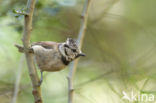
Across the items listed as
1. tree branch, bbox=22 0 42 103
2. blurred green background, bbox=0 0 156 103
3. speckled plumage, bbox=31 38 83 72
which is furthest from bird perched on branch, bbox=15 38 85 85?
blurred green background, bbox=0 0 156 103

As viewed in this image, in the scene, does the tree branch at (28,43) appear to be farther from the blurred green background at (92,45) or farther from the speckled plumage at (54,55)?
the blurred green background at (92,45)

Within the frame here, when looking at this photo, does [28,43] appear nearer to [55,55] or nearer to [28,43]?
[28,43]

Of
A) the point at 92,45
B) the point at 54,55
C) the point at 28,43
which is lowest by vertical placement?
the point at 92,45

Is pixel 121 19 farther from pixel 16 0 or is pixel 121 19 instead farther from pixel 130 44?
pixel 16 0

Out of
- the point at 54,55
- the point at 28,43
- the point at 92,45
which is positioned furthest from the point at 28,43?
the point at 92,45

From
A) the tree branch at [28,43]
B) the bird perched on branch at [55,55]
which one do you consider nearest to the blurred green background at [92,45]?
the bird perched on branch at [55,55]

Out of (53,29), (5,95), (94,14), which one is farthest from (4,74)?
(94,14)

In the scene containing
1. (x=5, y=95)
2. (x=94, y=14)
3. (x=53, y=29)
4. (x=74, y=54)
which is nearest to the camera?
(x=74, y=54)
